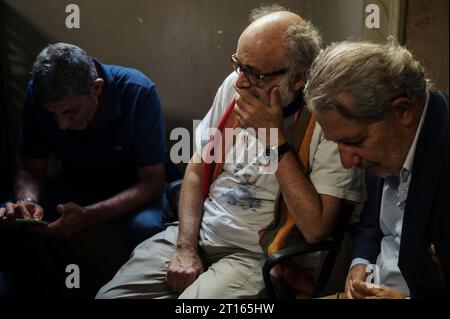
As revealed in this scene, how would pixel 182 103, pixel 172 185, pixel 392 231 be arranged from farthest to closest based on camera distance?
pixel 172 185 < pixel 182 103 < pixel 392 231

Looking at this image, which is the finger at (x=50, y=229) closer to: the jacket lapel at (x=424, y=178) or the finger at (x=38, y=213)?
the finger at (x=38, y=213)

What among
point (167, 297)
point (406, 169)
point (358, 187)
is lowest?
point (167, 297)

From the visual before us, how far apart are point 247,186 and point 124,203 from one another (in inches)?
16.3

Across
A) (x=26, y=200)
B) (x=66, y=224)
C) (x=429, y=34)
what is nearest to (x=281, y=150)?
(x=429, y=34)

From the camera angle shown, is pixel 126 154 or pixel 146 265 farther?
pixel 126 154

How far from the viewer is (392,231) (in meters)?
1.09

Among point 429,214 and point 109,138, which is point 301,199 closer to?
point 429,214

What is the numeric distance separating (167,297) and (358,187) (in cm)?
57

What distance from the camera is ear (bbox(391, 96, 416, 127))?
35.9 inches

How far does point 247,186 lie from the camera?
129 centimetres

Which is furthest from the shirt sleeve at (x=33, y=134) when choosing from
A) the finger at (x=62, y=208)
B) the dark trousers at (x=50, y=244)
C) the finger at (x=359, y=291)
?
the finger at (x=359, y=291)
